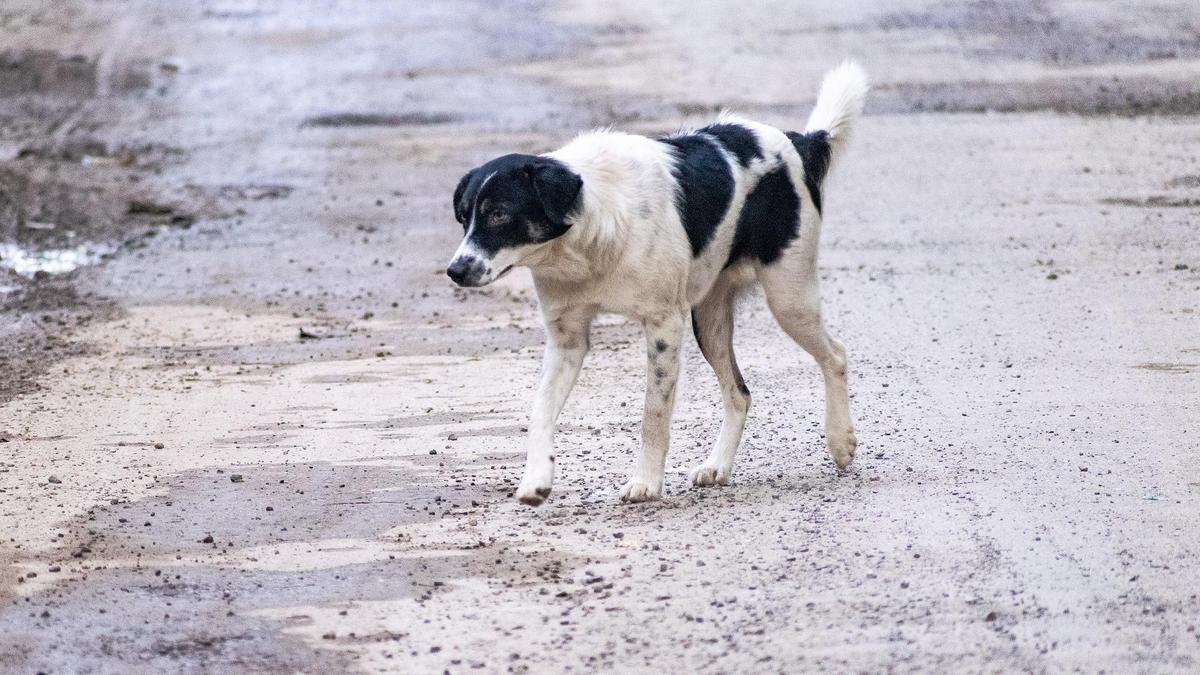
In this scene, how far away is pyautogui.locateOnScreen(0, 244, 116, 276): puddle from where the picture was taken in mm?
12883

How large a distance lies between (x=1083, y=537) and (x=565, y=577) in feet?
6.00

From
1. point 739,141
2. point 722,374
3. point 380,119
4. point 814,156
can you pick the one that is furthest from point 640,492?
point 380,119

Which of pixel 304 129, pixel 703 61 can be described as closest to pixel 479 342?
pixel 304 129

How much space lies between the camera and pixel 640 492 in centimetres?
680

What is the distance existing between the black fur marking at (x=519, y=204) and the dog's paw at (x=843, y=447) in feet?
5.01

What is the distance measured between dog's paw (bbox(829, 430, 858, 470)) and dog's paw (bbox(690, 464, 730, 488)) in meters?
0.46

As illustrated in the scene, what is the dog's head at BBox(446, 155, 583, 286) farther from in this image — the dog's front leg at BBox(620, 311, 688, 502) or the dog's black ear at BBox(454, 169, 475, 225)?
the dog's front leg at BBox(620, 311, 688, 502)

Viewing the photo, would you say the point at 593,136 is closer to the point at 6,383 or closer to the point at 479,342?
the point at 479,342

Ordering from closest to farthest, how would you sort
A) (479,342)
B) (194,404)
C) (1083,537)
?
(1083,537), (194,404), (479,342)

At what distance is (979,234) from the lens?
12.1m

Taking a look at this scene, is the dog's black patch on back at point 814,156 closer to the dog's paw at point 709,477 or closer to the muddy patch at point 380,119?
the dog's paw at point 709,477

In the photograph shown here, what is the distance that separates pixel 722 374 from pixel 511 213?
1.40 metres

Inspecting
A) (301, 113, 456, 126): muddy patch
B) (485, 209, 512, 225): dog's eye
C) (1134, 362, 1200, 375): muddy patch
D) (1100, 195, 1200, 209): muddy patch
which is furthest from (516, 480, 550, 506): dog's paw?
(301, 113, 456, 126): muddy patch

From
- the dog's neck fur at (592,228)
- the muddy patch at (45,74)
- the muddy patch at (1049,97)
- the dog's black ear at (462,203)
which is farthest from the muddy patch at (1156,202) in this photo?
the muddy patch at (45,74)
